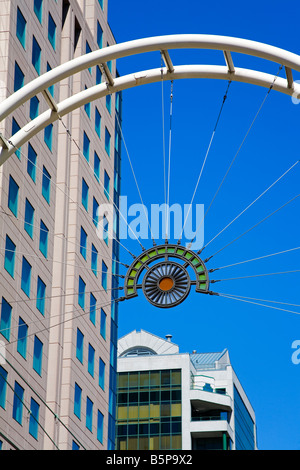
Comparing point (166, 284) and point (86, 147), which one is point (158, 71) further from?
point (86, 147)

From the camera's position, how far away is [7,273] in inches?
1956

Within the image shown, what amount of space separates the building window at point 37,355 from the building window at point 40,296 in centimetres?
173

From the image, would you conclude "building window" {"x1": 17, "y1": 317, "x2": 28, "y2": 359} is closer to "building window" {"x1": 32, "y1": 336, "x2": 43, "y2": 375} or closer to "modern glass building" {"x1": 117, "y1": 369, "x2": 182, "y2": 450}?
"building window" {"x1": 32, "y1": 336, "x2": 43, "y2": 375}

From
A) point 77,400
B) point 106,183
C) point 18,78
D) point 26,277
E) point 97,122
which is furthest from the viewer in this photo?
point 106,183

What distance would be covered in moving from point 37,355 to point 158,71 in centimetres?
3060

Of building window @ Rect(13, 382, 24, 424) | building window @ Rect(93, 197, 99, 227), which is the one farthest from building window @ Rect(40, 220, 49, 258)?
building window @ Rect(93, 197, 99, 227)

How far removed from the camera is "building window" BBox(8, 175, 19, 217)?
50781 mm

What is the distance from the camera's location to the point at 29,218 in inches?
2127

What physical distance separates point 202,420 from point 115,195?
41.4 metres

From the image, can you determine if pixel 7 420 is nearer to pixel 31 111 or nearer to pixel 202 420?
pixel 31 111

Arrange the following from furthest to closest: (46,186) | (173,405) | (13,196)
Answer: (173,405), (46,186), (13,196)

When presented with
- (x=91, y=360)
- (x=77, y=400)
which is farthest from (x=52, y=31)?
(x=77, y=400)

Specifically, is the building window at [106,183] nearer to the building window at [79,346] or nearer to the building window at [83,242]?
the building window at [83,242]

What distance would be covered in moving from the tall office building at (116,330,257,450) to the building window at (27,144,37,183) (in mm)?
52542
